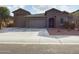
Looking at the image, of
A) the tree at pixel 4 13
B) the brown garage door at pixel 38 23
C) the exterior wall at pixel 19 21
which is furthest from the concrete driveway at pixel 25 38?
the tree at pixel 4 13

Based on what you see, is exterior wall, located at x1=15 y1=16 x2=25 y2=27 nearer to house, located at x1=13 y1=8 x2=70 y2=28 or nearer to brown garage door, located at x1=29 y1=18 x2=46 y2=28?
house, located at x1=13 y1=8 x2=70 y2=28

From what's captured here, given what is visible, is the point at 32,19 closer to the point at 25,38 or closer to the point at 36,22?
the point at 36,22

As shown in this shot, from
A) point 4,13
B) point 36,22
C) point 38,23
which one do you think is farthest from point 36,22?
point 4,13

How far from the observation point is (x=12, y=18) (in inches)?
233

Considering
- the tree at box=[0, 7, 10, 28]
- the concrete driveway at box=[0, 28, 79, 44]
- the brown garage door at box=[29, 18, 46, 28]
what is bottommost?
the concrete driveway at box=[0, 28, 79, 44]

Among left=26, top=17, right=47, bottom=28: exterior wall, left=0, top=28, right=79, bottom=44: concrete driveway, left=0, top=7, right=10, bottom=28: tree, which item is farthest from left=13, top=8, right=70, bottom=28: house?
left=0, top=28, right=79, bottom=44: concrete driveway

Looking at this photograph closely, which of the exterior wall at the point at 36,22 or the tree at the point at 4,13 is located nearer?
the tree at the point at 4,13

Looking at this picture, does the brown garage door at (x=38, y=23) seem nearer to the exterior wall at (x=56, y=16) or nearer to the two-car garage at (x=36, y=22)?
the two-car garage at (x=36, y=22)

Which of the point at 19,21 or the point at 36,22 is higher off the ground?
the point at 19,21

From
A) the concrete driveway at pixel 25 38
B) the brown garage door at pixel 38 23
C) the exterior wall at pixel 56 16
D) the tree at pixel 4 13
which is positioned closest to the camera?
the tree at pixel 4 13

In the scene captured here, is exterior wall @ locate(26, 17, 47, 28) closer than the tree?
No
